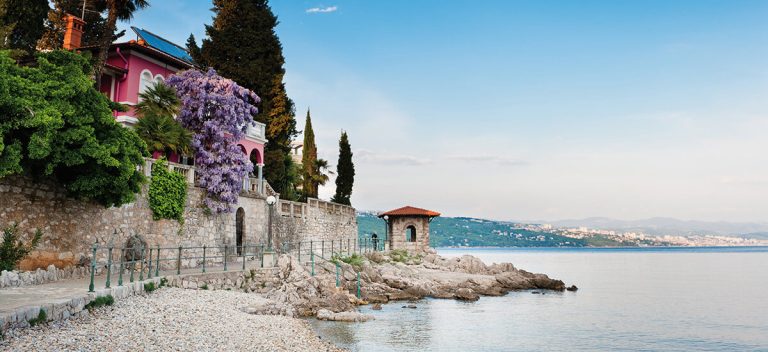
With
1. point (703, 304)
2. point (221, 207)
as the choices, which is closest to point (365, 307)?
point (221, 207)

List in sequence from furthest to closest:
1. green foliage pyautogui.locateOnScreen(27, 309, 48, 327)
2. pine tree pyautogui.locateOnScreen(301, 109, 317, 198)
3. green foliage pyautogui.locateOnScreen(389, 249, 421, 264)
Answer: pine tree pyautogui.locateOnScreen(301, 109, 317, 198) < green foliage pyautogui.locateOnScreen(389, 249, 421, 264) < green foliage pyautogui.locateOnScreen(27, 309, 48, 327)

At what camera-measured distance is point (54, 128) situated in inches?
543

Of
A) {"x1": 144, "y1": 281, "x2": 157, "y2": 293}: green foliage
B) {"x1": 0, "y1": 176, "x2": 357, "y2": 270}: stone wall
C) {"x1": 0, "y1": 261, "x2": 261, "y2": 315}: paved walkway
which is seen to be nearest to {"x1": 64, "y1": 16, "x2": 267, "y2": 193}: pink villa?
{"x1": 0, "y1": 176, "x2": 357, "y2": 270}: stone wall

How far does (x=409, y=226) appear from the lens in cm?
4856

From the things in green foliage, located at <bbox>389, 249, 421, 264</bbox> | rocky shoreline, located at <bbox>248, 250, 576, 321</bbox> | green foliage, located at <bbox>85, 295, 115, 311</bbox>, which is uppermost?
green foliage, located at <bbox>389, 249, 421, 264</bbox>

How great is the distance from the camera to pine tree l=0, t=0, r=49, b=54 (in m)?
31.6

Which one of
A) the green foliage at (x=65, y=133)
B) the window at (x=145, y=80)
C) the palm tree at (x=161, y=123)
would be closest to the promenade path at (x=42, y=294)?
the green foliage at (x=65, y=133)

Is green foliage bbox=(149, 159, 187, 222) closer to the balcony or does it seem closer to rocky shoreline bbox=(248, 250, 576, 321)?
rocky shoreline bbox=(248, 250, 576, 321)

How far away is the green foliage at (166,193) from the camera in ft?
69.6

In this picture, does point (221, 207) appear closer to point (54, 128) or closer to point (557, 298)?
point (54, 128)

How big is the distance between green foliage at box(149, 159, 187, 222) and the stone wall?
0.89 feet

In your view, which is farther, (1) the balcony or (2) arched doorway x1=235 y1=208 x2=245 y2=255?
(1) the balcony

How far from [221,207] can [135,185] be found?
712 centimetres

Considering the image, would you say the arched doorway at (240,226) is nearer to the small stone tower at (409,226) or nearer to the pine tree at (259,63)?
the pine tree at (259,63)
